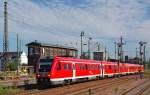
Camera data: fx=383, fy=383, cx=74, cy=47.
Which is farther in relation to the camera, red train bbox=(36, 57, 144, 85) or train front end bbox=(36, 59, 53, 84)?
red train bbox=(36, 57, 144, 85)

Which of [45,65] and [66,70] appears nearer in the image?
[45,65]

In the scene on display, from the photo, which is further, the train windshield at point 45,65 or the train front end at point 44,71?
the train windshield at point 45,65

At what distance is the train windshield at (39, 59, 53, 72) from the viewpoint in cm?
3344

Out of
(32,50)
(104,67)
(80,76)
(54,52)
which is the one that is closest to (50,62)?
(80,76)

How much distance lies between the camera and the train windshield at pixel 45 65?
33.4m

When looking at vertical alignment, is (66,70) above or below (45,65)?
below

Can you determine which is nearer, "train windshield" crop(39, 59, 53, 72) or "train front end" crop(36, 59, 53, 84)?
"train front end" crop(36, 59, 53, 84)

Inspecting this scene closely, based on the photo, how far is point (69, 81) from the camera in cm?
3884

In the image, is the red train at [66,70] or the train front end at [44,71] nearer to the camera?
the train front end at [44,71]

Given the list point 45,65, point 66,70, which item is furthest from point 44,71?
point 66,70

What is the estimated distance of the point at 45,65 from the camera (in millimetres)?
33625

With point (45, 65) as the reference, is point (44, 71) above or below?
below

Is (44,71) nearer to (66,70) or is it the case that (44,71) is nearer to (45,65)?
(45,65)

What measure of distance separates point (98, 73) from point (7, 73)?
1790cm
